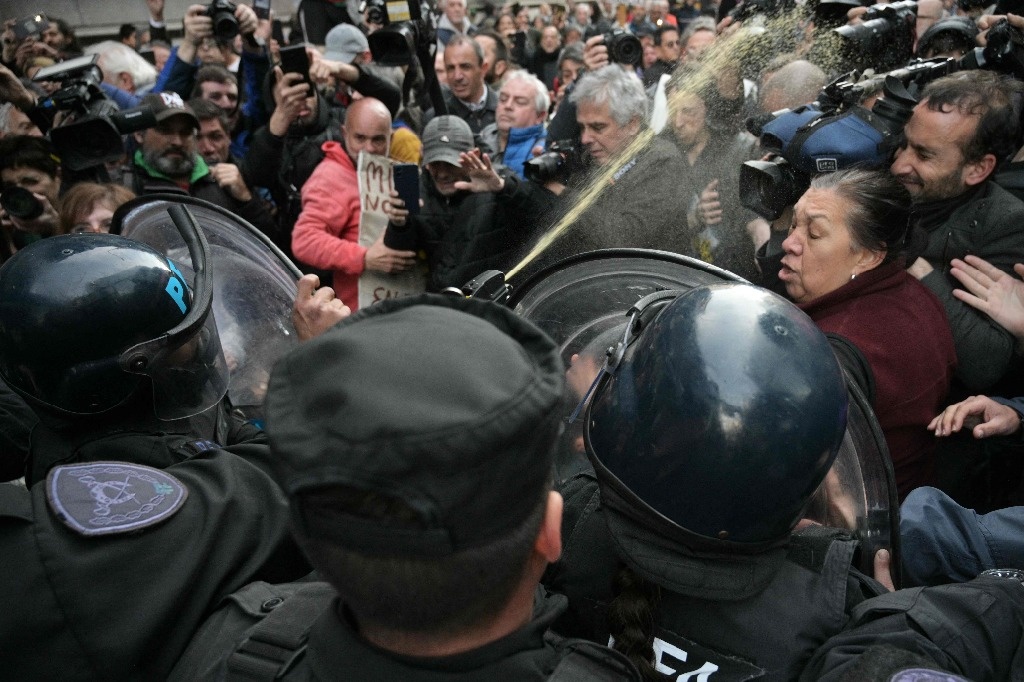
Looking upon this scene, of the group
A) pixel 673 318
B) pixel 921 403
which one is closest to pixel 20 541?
pixel 673 318

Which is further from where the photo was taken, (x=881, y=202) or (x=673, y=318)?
(x=881, y=202)

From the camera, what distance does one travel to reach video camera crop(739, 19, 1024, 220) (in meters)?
2.73

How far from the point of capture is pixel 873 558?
1.61 m

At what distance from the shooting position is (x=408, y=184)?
363 cm

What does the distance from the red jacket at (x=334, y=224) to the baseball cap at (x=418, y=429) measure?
118 inches

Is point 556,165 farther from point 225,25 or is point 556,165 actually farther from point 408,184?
point 225,25

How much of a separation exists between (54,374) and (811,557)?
1507mm

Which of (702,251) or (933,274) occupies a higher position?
(933,274)

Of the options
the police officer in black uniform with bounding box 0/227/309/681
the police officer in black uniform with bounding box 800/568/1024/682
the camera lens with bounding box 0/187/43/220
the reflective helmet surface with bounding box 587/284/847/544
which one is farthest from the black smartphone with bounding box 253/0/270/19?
the police officer in black uniform with bounding box 800/568/1024/682

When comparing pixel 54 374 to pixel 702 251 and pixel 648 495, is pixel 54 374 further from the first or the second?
pixel 702 251

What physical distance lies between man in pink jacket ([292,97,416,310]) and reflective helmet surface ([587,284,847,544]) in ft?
8.49

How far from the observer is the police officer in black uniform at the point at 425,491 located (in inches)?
33.0

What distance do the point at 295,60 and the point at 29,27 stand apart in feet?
12.4

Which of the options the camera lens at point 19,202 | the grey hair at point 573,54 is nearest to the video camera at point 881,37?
the grey hair at point 573,54
